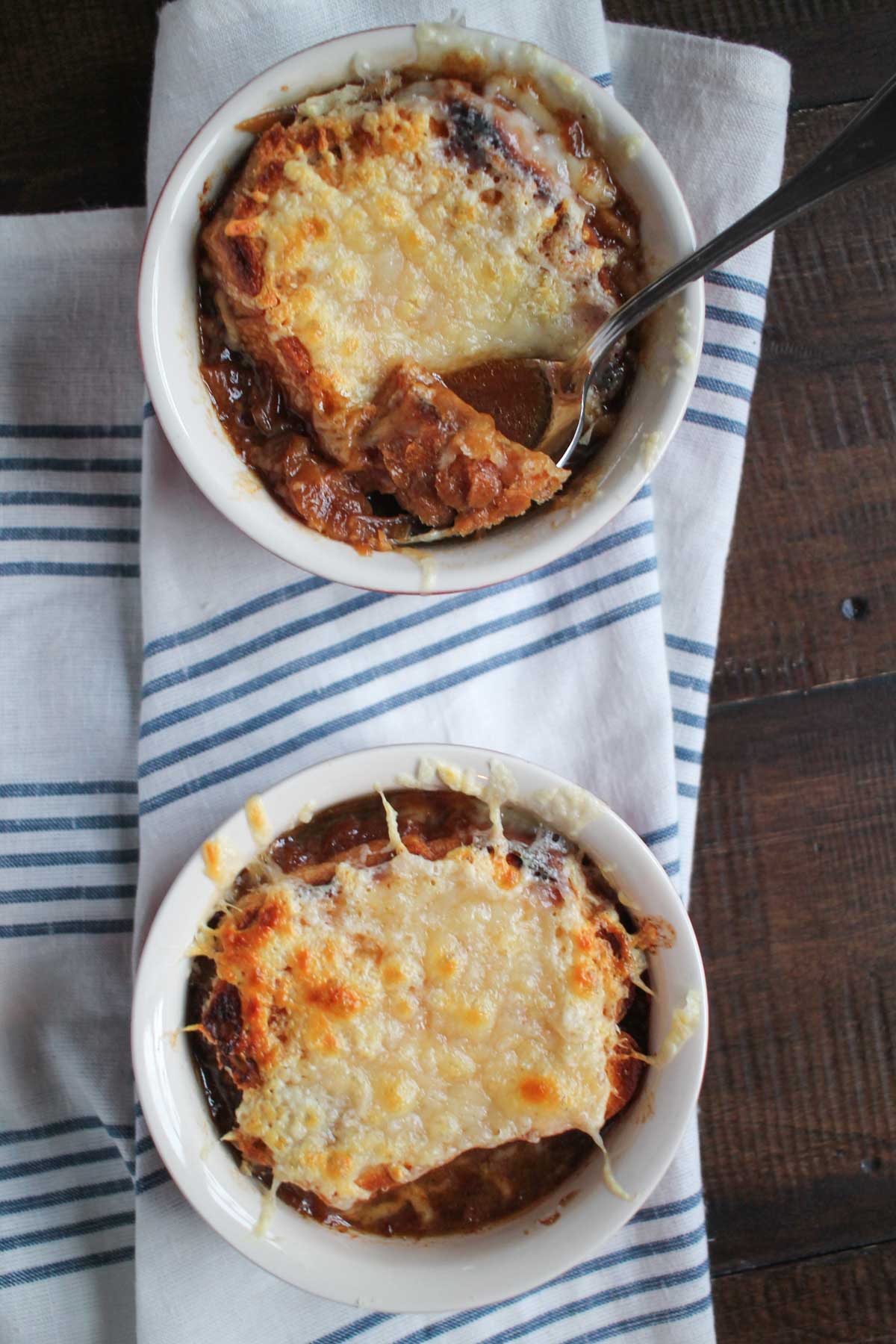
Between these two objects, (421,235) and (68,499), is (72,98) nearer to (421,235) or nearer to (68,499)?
(68,499)

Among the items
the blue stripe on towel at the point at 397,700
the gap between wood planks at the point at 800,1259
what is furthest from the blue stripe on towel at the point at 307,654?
the gap between wood planks at the point at 800,1259

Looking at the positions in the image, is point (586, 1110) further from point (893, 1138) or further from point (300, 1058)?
point (893, 1138)

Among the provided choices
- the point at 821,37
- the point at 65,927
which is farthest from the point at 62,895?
the point at 821,37

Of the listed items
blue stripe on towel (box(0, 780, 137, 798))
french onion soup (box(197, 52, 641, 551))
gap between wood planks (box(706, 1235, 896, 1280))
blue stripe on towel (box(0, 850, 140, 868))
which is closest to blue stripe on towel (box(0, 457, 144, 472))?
french onion soup (box(197, 52, 641, 551))

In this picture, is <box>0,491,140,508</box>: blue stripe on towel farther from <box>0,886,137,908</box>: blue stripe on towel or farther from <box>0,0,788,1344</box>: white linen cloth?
<box>0,886,137,908</box>: blue stripe on towel

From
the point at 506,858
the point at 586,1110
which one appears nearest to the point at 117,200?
the point at 506,858

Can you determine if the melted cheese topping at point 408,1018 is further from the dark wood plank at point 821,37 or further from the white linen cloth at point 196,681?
the dark wood plank at point 821,37
